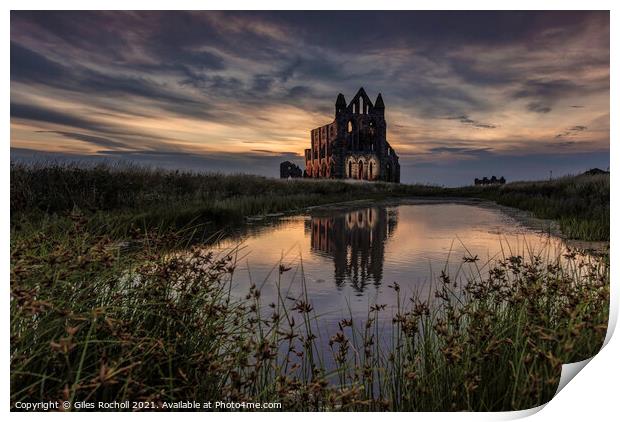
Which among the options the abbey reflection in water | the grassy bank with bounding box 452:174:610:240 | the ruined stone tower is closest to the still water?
the abbey reflection in water

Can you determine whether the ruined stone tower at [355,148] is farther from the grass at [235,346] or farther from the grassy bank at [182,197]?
the grass at [235,346]

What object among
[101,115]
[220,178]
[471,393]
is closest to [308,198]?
[220,178]

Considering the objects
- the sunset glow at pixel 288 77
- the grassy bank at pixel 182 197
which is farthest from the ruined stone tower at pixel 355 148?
the grassy bank at pixel 182 197

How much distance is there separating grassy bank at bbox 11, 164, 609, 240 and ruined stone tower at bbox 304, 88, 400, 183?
7.97ft

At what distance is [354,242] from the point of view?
7.91 m

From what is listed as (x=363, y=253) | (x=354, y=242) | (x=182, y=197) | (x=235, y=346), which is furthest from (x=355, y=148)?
(x=235, y=346)

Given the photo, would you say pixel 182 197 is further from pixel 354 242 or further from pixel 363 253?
pixel 363 253

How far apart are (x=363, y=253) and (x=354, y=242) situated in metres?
1.16

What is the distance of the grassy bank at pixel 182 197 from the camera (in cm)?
489

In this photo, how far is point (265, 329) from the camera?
11.6 ft

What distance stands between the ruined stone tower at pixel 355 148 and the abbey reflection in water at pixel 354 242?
1.21 meters

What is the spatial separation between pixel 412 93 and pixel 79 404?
4272 millimetres
